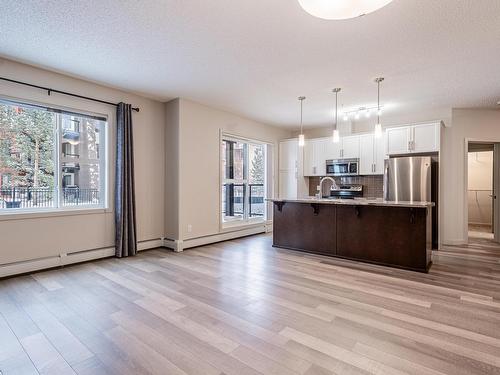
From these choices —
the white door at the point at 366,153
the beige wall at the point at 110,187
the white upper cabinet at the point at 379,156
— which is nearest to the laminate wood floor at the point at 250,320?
the beige wall at the point at 110,187

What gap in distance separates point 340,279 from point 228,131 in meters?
3.64

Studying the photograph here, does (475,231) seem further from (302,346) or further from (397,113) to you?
(302,346)

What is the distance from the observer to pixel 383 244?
4.09 metres

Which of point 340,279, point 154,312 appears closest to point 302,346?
point 154,312

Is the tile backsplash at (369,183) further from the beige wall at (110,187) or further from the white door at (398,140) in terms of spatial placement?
the beige wall at (110,187)

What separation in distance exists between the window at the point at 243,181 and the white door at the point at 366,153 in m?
2.26

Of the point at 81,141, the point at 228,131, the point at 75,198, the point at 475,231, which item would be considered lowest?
the point at 475,231

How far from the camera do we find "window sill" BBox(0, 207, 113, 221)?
11.4ft

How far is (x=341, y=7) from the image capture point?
1856mm

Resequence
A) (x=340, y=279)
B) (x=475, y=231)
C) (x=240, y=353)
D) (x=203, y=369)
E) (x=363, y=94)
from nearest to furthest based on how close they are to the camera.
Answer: (x=203, y=369) → (x=240, y=353) → (x=340, y=279) → (x=363, y=94) → (x=475, y=231)

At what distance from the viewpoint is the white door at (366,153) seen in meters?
6.00

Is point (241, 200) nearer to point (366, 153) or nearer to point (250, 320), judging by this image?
point (366, 153)

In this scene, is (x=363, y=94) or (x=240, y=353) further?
(x=363, y=94)

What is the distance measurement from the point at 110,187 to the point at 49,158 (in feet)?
2.91
